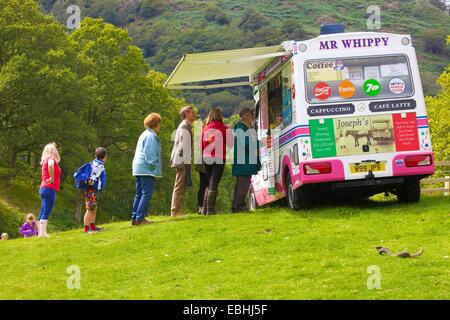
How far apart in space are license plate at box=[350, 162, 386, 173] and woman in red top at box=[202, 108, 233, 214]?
2.85 m

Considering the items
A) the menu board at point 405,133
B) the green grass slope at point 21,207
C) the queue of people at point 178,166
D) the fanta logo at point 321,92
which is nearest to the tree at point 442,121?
the green grass slope at point 21,207

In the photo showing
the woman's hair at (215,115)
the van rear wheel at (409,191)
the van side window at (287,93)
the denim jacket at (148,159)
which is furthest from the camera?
the woman's hair at (215,115)

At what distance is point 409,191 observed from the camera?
17.3 metres

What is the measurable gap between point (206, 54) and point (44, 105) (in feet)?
107

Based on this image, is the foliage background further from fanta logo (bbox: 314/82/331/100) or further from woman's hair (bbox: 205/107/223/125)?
fanta logo (bbox: 314/82/331/100)

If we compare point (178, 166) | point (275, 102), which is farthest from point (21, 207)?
point (178, 166)

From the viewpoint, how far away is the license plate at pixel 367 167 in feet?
52.4

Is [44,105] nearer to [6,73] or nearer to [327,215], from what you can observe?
[6,73]

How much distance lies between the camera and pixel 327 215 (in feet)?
52.5

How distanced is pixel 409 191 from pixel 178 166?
4.68 m

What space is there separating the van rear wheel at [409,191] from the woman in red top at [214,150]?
3.63 meters

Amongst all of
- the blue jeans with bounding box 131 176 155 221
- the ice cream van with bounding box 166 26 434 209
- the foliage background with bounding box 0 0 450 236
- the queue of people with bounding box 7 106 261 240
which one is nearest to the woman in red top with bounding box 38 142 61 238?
the queue of people with bounding box 7 106 261 240

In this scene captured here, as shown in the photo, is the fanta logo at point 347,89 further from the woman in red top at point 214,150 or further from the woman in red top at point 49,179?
the woman in red top at point 49,179

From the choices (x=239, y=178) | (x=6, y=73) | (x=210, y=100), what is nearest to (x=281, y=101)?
(x=239, y=178)
